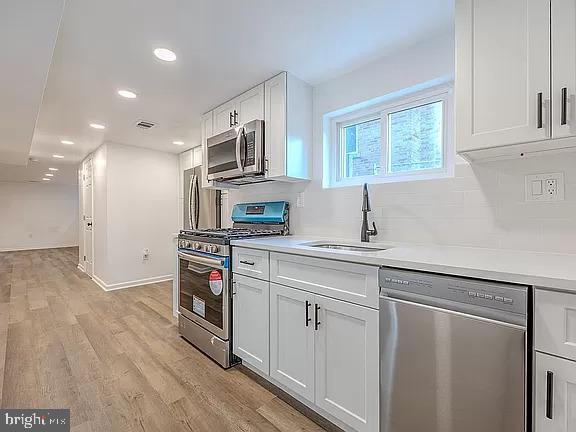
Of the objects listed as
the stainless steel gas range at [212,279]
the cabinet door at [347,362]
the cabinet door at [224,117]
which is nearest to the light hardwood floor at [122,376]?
the stainless steel gas range at [212,279]

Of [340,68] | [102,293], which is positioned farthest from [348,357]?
[102,293]

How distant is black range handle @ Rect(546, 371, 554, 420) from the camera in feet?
2.93

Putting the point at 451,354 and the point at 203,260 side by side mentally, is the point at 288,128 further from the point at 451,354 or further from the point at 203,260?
the point at 451,354

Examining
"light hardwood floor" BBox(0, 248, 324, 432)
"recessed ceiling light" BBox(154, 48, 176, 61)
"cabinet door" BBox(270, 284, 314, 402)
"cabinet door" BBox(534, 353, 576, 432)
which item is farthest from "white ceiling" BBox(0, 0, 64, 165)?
"cabinet door" BBox(534, 353, 576, 432)

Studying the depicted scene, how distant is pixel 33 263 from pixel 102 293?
13.9 ft

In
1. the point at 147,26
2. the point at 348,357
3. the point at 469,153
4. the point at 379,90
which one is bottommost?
the point at 348,357

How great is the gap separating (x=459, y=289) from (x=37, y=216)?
12505 mm

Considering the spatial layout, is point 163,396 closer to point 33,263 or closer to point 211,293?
point 211,293

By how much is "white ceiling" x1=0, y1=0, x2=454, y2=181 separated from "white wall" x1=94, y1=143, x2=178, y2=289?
5.44 ft

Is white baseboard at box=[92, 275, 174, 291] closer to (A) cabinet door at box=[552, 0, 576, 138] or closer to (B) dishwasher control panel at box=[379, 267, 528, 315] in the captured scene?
(B) dishwasher control panel at box=[379, 267, 528, 315]

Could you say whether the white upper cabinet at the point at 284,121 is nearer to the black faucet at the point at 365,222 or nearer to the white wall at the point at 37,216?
the black faucet at the point at 365,222


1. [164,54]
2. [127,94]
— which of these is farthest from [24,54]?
[127,94]

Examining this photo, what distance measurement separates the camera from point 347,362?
141cm

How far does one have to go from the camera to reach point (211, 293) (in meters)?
2.26
